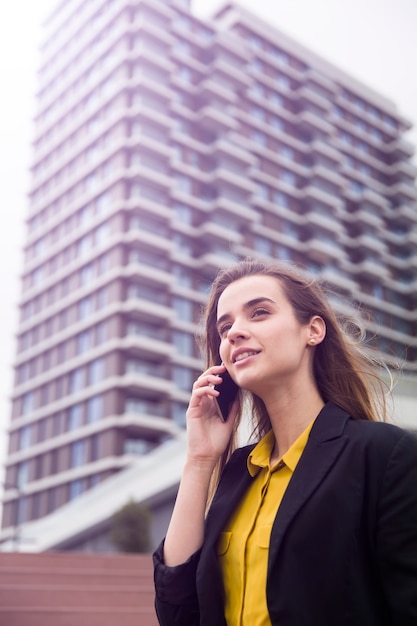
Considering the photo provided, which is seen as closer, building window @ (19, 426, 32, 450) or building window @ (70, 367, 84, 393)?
building window @ (70, 367, 84, 393)

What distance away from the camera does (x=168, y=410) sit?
127 ft

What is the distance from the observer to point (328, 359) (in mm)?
2242

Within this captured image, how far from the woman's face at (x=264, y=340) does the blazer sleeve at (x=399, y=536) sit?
0.48 metres

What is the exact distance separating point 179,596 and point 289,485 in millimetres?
521

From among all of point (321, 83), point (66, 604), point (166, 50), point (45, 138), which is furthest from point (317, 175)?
point (66, 604)

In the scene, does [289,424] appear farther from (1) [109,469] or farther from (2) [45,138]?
(2) [45,138]

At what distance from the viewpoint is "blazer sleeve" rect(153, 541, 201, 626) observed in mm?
2051

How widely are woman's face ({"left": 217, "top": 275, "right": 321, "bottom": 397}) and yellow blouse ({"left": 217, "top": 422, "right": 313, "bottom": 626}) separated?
0.19 m

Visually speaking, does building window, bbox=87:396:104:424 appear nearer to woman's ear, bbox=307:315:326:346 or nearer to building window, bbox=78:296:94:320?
building window, bbox=78:296:94:320

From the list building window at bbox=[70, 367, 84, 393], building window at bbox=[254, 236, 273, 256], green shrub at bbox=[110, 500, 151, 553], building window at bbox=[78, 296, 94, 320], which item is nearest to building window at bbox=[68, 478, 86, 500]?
building window at bbox=[70, 367, 84, 393]

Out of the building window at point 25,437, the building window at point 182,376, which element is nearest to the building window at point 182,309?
the building window at point 182,376

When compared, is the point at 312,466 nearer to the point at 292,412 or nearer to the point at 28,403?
the point at 292,412

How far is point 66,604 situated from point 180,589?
18.6 ft

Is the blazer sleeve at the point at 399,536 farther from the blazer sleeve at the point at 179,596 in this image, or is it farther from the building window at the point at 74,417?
the building window at the point at 74,417
